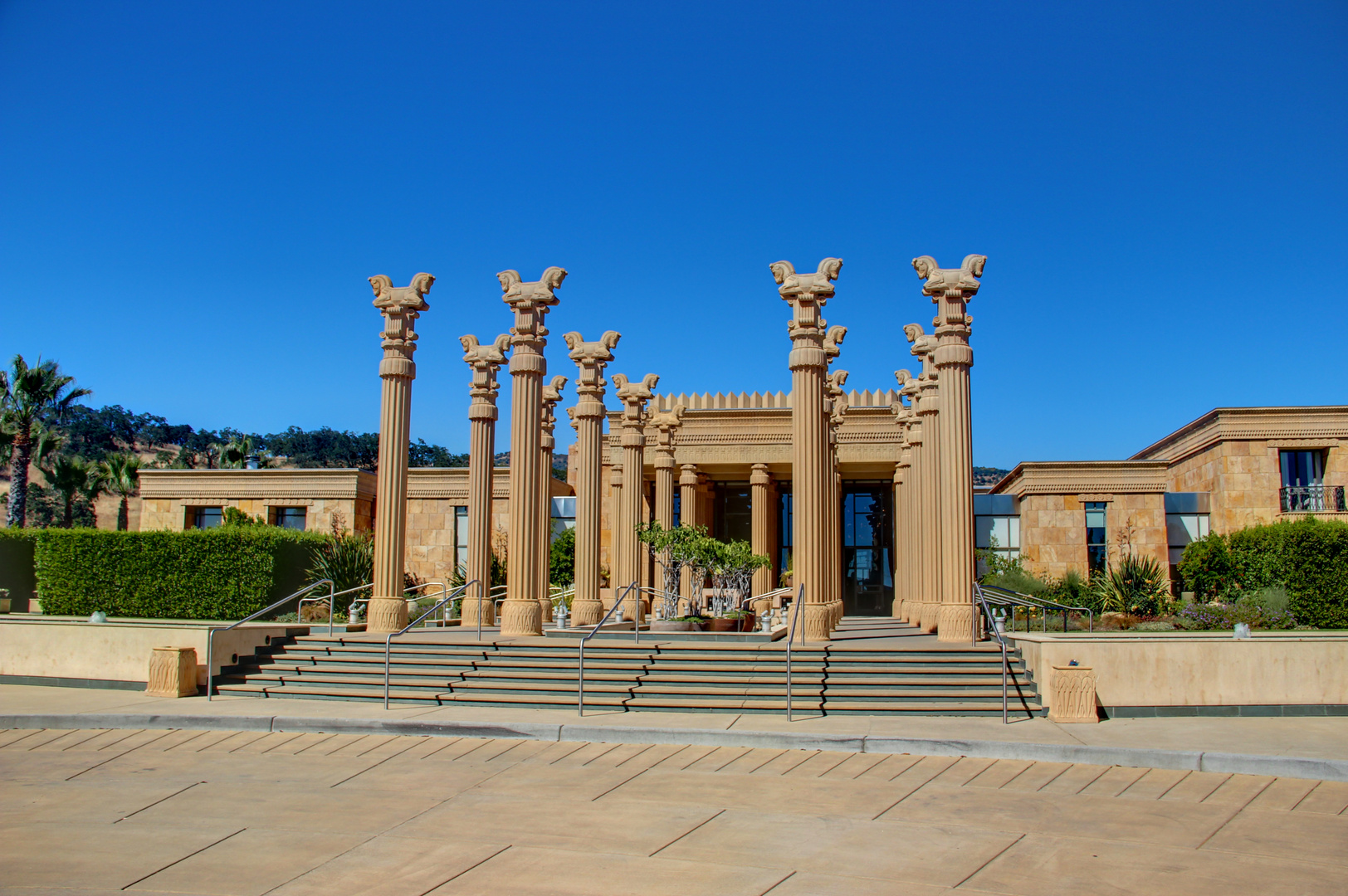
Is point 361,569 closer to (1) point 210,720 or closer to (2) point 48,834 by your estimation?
(1) point 210,720

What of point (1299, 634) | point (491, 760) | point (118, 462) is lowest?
point (491, 760)

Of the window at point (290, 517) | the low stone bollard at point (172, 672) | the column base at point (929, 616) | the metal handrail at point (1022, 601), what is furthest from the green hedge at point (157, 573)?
the metal handrail at point (1022, 601)

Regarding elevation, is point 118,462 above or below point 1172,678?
above

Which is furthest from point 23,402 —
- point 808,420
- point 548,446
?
point 808,420

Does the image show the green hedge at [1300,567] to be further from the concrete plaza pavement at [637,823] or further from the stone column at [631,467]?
the concrete plaza pavement at [637,823]

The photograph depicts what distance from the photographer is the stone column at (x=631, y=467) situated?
80.7ft

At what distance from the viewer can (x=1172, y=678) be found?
1330 cm

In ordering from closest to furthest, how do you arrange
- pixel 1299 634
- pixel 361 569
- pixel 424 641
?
pixel 1299 634 → pixel 424 641 → pixel 361 569

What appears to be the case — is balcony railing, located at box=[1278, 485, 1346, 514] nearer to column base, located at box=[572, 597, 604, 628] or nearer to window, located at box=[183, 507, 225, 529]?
column base, located at box=[572, 597, 604, 628]

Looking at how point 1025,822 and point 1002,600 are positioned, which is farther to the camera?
point 1002,600

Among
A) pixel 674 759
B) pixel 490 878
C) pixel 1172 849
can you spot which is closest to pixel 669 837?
pixel 490 878

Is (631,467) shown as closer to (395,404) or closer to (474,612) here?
(474,612)

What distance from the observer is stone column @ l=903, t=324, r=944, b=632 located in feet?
69.4

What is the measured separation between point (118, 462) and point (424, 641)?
1427 inches
